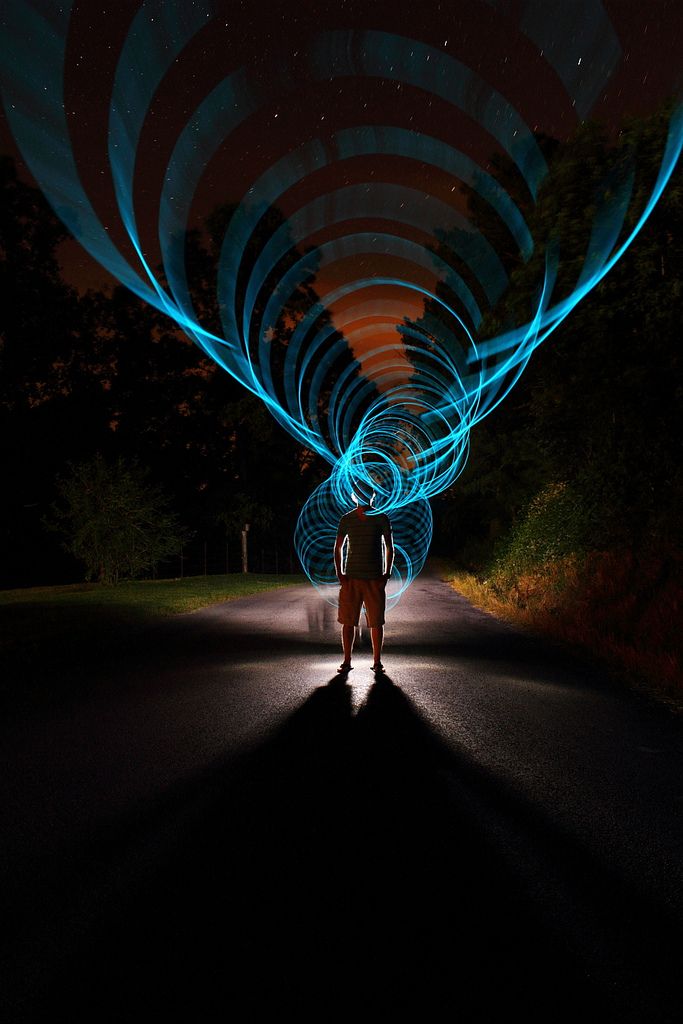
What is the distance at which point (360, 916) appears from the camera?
3652 millimetres

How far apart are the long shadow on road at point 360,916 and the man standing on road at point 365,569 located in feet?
17.2

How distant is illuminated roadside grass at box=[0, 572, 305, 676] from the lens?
12.5m

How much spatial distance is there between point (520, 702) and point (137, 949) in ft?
19.1

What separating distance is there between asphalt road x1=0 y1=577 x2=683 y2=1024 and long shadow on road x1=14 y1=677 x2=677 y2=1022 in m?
0.01

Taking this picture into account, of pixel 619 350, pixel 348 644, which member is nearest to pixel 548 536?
pixel 619 350

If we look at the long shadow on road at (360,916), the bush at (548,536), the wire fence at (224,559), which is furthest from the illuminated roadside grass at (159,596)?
the long shadow on road at (360,916)

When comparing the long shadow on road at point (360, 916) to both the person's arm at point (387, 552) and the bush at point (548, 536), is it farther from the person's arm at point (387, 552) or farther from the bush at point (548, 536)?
the bush at point (548, 536)

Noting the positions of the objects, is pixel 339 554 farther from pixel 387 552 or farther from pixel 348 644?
pixel 348 644

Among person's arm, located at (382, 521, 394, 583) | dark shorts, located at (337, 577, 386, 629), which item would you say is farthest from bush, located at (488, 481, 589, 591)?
dark shorts, located at (337, 577, 386, 629)

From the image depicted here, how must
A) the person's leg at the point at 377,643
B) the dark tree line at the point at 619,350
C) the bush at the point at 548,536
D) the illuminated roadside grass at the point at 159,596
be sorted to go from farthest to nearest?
the bush at the point at 548,536
the illuminated roadside grass at the point at 159,596
the dark tree line at the point at 619,350
the person's leg at the point at 377,643

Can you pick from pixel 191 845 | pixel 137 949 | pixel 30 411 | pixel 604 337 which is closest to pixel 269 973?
pixel 137 949

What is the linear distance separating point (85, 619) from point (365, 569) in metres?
7.75

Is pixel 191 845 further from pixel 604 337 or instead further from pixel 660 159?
pixel 660 159

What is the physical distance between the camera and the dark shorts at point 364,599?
10.9 metres
